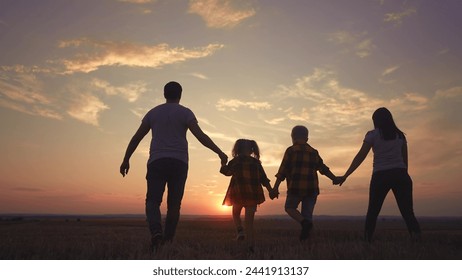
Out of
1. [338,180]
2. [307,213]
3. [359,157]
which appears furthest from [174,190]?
[359,157]

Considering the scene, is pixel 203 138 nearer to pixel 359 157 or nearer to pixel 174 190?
pixel 174 190

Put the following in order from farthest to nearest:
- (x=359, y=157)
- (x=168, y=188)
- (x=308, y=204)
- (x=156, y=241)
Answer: (x=308, y=204) → (x=359, y=157) → (x=168, y=188) → (x=156, y=241)

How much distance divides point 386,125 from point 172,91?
3.73m

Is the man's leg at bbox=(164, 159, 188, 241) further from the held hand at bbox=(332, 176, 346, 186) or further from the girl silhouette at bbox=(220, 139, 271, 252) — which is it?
the held hand at bbox=(332, 176, 346, 186)

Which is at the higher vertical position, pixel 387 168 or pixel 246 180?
pixel 387 168

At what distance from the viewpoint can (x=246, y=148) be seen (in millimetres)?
8031

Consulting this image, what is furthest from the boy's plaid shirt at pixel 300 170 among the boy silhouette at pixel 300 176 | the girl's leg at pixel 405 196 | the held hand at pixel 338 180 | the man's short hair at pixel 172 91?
the man's short hair at pixel 172 91

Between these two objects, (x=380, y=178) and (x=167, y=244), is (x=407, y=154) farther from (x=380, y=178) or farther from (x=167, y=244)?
(x=167, y=244)

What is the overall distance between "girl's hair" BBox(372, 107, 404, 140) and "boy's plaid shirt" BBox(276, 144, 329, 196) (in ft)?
4.48

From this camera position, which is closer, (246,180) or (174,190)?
(174,190)

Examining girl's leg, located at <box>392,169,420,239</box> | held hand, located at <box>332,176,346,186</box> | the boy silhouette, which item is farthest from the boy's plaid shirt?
girl's leg, located at <box>392,169,420,239</box>

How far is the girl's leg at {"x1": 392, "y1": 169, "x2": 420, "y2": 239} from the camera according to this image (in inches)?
284

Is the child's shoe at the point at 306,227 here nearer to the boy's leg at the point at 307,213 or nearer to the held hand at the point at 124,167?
the boy's leg at the point at 307,213
